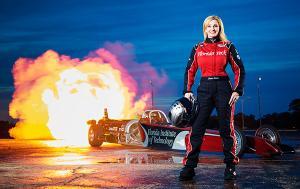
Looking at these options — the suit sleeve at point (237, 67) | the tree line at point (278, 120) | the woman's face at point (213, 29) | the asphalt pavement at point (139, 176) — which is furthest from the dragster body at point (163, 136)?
the tree line at point (278, 120)

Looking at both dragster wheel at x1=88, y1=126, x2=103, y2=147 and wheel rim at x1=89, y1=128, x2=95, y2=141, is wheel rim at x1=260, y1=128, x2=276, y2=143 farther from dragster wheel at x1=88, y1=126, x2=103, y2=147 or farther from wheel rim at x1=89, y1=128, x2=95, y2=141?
wheel rim at x1=89, y1=128, x2=95, y2=141

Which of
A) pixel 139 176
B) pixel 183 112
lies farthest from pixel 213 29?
pixel 139 176

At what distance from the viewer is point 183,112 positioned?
6.41 m

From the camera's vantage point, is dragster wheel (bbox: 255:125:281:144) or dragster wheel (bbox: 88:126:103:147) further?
dragster wheel (bbox: 88:126:103:147)

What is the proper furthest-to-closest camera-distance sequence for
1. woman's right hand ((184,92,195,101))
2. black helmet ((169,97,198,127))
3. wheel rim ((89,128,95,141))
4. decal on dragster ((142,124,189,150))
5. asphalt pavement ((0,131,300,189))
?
wheel rim ((89,128,95,141))
decal on dragster ((142,124,189,150))
woman's right hand ((184,92,195,101))
black helmet ((169,97,198,127))
asphalt pavement ((0,131,300,189))

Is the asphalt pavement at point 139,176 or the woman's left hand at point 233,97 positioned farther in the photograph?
the woman's left hand at point 233,97

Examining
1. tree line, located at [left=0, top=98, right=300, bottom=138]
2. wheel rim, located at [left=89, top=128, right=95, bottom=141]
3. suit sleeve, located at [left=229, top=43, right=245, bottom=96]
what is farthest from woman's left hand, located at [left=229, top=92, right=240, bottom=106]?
tree line, located at [left=0, top=98, right=300, bottom=138]

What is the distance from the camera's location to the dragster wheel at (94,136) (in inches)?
603

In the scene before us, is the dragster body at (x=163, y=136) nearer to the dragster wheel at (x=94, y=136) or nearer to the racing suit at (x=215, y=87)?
the dragster wheel at (x=94, y=136)

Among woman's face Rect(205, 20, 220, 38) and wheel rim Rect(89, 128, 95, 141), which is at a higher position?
woman's face Rect(205, 20, 220, 38)

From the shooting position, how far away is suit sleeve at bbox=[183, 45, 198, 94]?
259 inches

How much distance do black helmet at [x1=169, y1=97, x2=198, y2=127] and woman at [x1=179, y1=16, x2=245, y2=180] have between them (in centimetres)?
8

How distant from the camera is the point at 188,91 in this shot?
258 inches

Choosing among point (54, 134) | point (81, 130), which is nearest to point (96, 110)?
point (81, 130)
